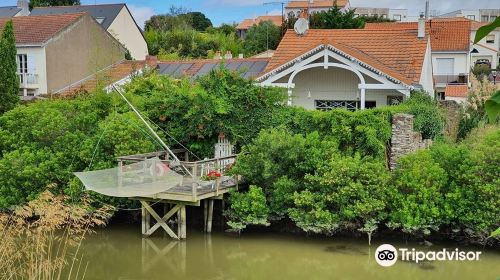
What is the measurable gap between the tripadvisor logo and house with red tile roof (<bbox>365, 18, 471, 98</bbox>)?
25.3 metres

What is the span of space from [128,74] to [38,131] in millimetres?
8616

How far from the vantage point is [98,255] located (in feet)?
50.6

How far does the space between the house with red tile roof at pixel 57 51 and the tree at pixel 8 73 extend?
11.3ft

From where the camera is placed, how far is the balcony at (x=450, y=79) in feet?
128

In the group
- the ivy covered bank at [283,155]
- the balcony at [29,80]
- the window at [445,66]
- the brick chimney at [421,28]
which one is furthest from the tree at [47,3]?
the brick chimney at [421,28]

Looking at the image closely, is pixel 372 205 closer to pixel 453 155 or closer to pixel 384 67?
pixel 453 155

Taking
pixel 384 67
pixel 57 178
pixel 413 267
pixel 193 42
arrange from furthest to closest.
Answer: pixel 193 42, pixel 384 67, pixel 57 178, pixel 413 267

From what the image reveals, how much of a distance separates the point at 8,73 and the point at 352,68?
1376 cm

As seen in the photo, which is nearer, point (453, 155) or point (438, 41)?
point (453, 155)

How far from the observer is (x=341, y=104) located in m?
21.7

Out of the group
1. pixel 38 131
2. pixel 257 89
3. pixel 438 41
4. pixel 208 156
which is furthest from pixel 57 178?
pixel 438 41

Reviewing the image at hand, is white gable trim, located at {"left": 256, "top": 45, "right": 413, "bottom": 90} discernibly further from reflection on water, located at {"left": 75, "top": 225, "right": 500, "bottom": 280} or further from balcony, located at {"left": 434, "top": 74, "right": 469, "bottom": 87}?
balcony, located at {"left": 434, "top": 74, "right": 469, "bottom": 87}

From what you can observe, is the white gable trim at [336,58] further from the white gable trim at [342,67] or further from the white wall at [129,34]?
the white wall at [129,34]

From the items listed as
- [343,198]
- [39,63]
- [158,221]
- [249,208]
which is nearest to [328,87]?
[343,198]
